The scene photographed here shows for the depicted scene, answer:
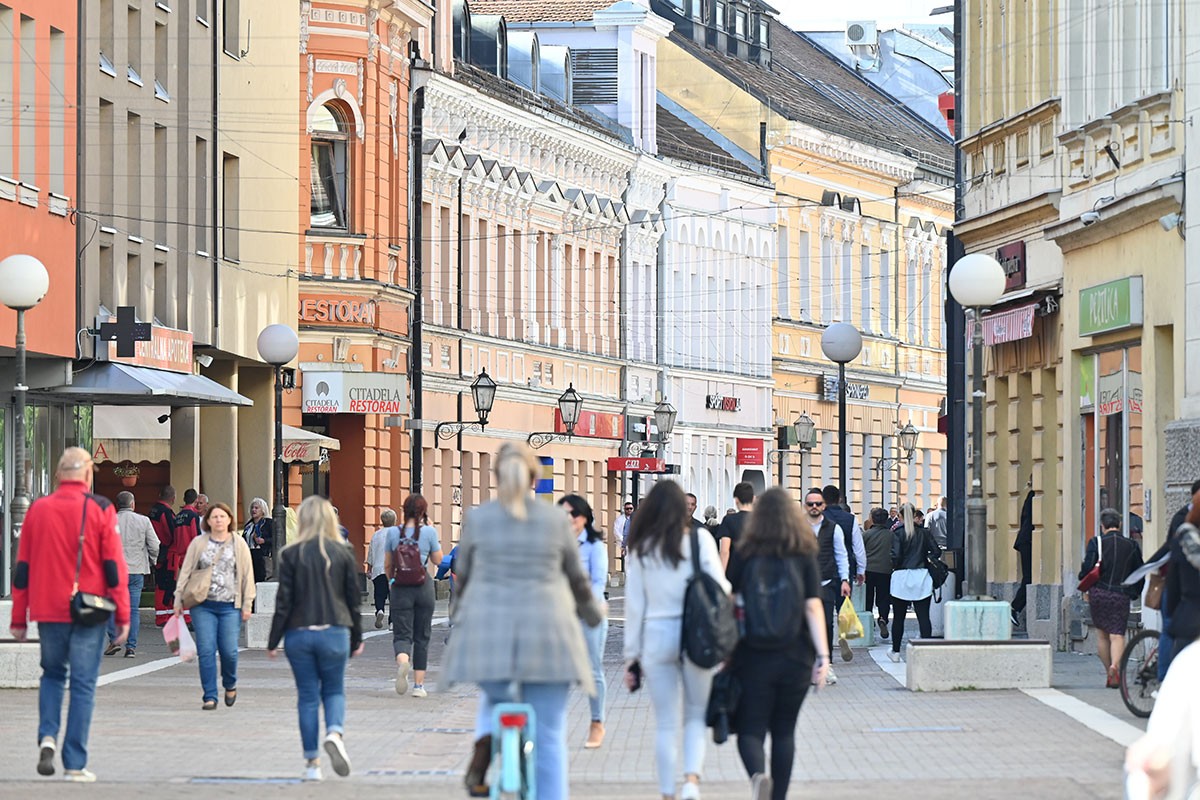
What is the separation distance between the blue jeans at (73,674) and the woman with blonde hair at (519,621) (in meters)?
4.70

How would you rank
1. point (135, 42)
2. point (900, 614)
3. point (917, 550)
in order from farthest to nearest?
point (135, 42) < point (900, 614) < point (917, 550)

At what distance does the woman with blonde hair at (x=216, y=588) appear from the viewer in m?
21.3

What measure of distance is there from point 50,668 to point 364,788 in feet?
6.65

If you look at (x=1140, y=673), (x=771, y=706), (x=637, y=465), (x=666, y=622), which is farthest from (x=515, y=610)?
(x=637, y=465)

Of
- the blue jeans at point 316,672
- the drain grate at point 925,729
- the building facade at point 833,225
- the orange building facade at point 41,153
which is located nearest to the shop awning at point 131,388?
the orange building facade at point 41,153

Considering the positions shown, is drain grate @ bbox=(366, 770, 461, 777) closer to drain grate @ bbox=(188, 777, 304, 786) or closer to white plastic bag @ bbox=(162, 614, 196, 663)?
drain grate @ bbox=(188, 777, 304, 786)

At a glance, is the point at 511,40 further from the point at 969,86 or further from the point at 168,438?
the point at 969,86

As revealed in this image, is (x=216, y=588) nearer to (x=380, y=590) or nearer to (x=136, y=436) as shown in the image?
(x=380, y=590)

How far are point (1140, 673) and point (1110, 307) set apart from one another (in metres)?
8.93

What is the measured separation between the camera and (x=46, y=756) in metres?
16.4

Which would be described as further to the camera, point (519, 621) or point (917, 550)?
point (917, 550)

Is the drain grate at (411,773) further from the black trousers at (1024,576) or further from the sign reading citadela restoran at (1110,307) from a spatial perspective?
the black trousers at (1024,576)

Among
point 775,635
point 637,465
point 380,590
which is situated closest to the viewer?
point 775,635

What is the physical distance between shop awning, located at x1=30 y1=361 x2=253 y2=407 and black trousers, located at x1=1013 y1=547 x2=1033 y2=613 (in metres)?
11.2
